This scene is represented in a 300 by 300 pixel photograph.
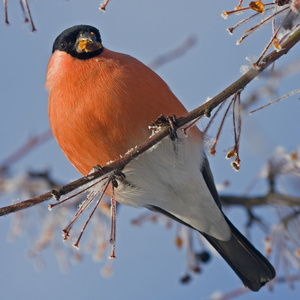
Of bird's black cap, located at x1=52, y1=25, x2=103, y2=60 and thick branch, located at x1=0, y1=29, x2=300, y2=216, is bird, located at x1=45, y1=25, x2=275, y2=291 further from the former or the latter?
thick branch, located at x1=0, y1=29, x2=300, y2=216

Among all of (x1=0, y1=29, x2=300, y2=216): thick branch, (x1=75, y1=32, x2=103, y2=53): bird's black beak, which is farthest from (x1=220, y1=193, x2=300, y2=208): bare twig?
(x1=0, y1=29, x2=300, y2=216): thick branch

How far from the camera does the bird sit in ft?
8.01

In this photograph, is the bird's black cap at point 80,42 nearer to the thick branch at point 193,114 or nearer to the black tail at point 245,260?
the thick branch at point 193,114

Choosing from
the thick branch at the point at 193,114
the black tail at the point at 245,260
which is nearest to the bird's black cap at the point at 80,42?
the thick branch at the point at 193,114

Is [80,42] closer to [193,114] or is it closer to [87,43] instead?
[87,43]

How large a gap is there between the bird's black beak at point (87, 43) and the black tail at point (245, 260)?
126 centimetres

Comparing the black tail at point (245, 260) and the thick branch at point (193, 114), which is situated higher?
the thick branch at point (193, 114)

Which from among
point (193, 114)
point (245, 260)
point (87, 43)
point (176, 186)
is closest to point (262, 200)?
point (245, 260)

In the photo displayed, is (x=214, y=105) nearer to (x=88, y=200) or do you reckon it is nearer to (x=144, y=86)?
(x=88, y=200)

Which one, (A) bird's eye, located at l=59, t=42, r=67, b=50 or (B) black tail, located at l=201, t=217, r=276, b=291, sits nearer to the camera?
(A) bird's eye, located at l=59, t=42, r=67, b=50

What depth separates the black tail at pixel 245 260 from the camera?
312cm

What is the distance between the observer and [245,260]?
3172 millimetres

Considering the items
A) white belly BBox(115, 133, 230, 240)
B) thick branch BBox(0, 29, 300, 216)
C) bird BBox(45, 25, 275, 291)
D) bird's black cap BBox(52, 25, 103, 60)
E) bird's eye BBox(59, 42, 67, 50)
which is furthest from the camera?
bird's eye BBox(59, 42, 67, 50)

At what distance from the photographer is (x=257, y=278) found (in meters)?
3.13
